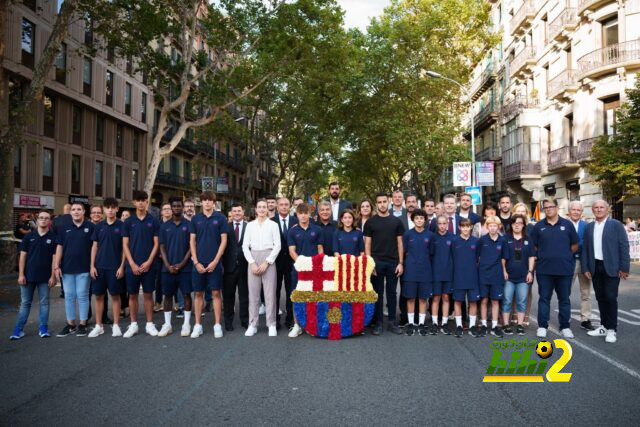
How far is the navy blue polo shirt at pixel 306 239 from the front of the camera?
26.5ft

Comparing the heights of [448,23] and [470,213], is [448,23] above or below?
above

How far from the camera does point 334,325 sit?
24.5ft

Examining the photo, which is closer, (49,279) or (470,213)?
(49,279)

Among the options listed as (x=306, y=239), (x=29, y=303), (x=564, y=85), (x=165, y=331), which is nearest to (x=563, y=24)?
(x=564, y=85)

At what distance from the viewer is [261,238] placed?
7.96 metres

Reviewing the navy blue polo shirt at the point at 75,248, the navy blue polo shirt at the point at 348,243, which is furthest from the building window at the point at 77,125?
the navy blue polo shirt at the point at 348,243

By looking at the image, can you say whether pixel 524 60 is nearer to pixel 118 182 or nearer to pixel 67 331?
pixel 118 182

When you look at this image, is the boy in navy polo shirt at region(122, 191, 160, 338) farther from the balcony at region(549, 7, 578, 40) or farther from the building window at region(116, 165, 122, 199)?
the building window at region(116, 165, 122, 199)

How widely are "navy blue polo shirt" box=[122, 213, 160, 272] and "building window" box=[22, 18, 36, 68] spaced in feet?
70.2

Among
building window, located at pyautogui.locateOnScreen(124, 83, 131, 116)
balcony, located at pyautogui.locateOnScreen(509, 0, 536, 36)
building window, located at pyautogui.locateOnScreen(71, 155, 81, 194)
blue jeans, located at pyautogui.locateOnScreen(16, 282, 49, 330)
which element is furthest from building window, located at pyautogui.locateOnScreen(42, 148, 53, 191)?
balcony, located at pyautogui.locateOnScreen(509, 0, 536, 36)

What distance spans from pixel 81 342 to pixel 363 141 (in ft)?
97.4

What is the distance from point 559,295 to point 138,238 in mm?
6377

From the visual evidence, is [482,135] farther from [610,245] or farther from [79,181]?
[610,245]

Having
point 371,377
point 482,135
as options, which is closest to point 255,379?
point 371,377
